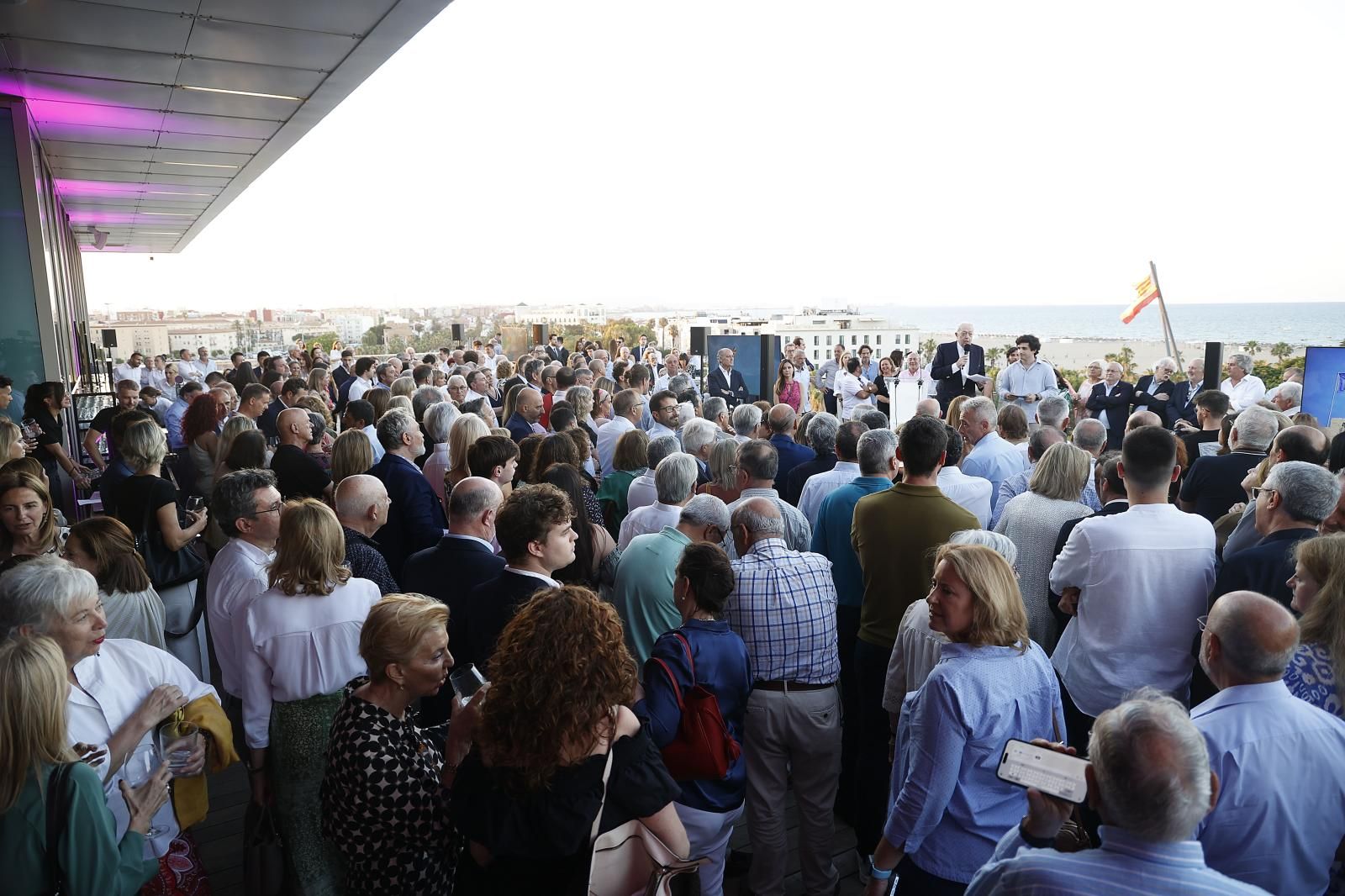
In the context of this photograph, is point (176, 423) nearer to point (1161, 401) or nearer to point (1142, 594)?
point (1142, 594)

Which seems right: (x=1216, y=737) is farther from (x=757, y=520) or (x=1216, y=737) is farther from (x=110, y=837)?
(x=110, y=837)

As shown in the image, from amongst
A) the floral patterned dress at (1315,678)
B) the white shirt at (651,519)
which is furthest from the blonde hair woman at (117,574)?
the floral patterned dress at (1315,678)

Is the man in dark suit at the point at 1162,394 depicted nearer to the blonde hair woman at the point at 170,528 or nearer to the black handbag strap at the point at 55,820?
the blonde hair woman at the point at 170,528

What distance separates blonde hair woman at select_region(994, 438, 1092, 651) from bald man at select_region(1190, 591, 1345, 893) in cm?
180

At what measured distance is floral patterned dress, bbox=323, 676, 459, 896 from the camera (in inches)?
81.2

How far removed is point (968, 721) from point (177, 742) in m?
2.17

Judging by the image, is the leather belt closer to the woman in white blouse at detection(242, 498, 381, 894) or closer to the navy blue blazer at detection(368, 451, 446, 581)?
the woman in white blouse at detection(242, 498, 381, 894)

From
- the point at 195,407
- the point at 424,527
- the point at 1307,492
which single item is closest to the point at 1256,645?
the point at 1307,492

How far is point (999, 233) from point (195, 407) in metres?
128

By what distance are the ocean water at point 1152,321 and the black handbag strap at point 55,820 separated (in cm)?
7246

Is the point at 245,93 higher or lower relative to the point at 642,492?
higher

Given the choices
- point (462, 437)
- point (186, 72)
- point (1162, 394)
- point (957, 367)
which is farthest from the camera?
point (957, 367)

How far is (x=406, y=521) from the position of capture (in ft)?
15.1

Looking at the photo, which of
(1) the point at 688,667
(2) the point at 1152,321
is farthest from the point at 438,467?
(2) the point at 1152,321
